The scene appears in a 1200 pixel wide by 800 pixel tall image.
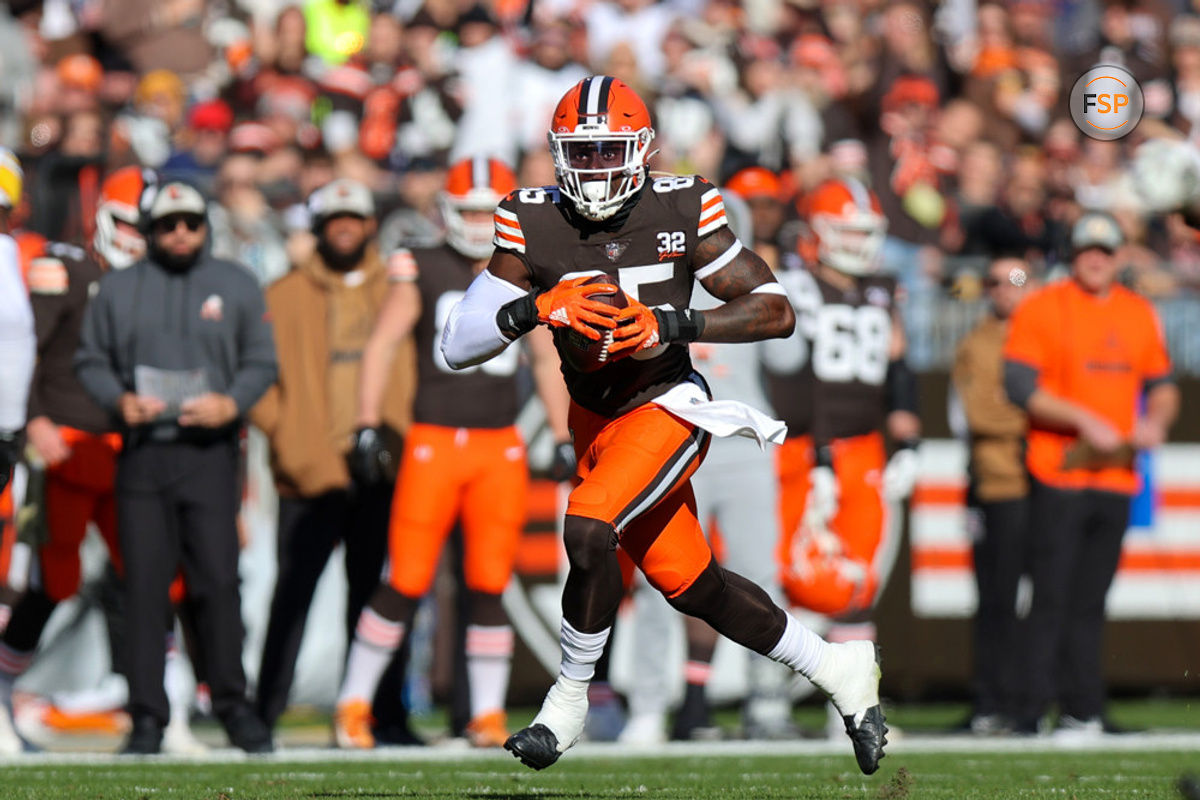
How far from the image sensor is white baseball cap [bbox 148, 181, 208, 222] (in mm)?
8836

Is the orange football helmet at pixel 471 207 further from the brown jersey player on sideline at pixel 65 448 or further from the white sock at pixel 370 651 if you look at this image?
the white sock at pixel 370 651

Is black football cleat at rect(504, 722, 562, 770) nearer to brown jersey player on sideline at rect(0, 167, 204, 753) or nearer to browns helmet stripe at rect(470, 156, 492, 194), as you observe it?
brown jersey player on sideline at rect(0, 167, 204, 753)

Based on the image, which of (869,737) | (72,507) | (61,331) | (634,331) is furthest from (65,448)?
(869,737)

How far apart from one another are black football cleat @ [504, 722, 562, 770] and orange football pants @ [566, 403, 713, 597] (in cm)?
65

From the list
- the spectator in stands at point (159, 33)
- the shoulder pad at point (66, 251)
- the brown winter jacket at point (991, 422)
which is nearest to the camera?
the shoulder pad at point (66, 251)

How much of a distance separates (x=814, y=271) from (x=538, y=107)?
4.14m

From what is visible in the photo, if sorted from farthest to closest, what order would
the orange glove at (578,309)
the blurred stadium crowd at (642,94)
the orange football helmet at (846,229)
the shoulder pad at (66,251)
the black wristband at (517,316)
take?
the blurred stadium crowd at (642,94) → the orange football helmet at (846,229) → the shoulder pad at (66,251) → the black wristband at (517,316) → the orange glove at (578,309)

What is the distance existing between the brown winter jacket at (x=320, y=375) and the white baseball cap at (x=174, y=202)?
3.84ft

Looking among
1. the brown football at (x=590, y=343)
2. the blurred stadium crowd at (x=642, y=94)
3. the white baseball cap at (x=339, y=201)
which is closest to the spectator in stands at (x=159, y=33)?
the blurred stadium crowd at (x=642, y=94)

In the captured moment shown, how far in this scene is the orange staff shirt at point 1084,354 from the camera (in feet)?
33.1

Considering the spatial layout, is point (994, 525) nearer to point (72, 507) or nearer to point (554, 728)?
point (72, 507)

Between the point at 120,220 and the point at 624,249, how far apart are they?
3.77 metres

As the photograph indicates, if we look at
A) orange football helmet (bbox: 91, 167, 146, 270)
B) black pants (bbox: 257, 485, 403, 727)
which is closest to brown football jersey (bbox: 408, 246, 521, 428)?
black pants (bbox: 257, 485, 403, 727)

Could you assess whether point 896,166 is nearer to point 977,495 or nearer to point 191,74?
point 977,495
